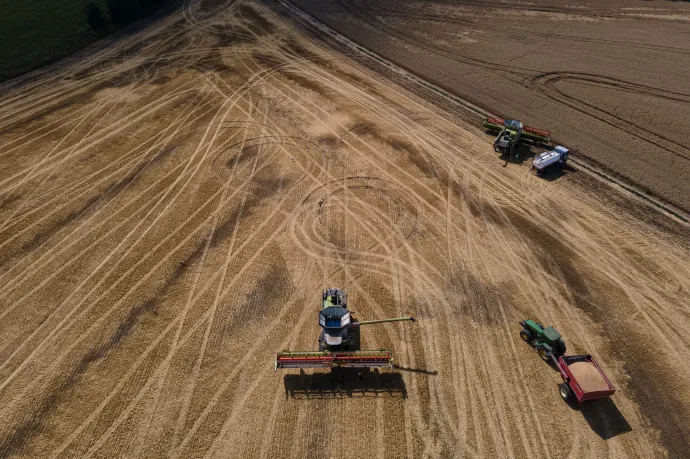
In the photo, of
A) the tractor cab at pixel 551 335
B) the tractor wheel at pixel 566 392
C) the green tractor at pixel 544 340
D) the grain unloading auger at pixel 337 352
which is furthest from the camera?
the green tractor at pixel 544 340

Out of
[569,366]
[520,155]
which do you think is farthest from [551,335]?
[520,155]

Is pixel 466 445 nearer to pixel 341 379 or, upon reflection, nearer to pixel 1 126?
pixel 341 379

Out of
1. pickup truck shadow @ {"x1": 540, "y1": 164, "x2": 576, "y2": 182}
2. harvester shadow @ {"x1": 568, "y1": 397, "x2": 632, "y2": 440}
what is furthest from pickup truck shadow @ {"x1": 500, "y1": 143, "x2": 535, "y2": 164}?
harvester shadow @ {"x1": 568, "y1": 397, "x2": 632, "y2": 440}

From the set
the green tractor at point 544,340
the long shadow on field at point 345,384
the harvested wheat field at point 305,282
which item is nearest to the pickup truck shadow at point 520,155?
the harvested wheat field at point 305,282

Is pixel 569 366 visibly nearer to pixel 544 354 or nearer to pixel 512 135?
pixel 544 354

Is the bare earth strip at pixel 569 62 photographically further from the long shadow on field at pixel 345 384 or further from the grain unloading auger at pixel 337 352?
the grain unloading auger at pixel 337 352
